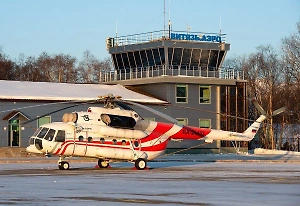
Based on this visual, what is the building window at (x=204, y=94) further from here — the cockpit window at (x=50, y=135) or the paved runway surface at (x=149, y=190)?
the paved runway surface at (x=149, y=190)

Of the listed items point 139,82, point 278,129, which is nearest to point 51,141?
point 139,82

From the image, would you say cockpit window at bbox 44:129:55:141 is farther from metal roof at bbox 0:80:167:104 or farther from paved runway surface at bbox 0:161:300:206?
metal roof at bbox 0:80:167:104

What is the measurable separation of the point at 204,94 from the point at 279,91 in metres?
24.5

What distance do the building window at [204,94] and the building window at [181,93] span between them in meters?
1.60

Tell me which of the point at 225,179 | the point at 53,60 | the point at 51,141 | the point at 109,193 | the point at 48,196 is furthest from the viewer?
the point at 53,60

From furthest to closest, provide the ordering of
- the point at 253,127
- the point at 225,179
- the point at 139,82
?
the point at 139,82 → the point at 253,127 → the point at 225,179

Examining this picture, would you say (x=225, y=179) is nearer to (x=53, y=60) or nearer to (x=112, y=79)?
(x=112, y=79)

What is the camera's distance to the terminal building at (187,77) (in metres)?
61.0

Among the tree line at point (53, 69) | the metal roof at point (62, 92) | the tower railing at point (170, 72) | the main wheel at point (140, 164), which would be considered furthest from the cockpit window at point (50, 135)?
the tree line at point (53, 69)

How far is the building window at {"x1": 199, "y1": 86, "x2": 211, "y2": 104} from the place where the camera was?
206ft

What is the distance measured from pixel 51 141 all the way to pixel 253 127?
11.9 meters

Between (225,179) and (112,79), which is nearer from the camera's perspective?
(225,179)

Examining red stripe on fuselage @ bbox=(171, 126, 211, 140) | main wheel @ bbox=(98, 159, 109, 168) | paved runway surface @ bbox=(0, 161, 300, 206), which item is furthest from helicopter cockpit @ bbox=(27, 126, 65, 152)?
red stripe on fuselage @ bbox=(171, 126, 211, 140)

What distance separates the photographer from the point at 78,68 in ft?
394
